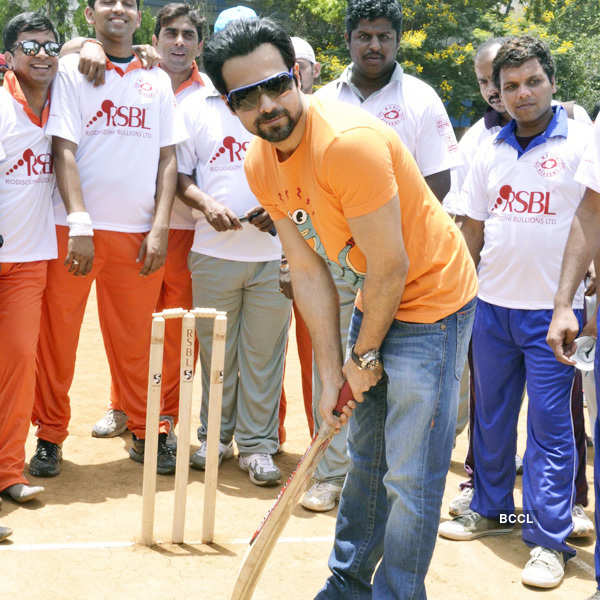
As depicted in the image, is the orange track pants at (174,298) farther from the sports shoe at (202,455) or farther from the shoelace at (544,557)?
the shoelace at (544,557)

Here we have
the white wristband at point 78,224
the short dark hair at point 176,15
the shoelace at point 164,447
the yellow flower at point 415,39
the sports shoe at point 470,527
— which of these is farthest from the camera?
the yellow flower at point 415,39

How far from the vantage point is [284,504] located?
3.19 meters

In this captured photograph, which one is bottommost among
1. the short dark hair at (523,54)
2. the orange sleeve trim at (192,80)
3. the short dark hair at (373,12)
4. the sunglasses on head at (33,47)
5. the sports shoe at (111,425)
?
the sports shoe at (111,425)

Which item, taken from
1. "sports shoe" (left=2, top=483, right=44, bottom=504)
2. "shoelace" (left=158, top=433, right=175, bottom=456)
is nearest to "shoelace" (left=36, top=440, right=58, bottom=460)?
"sports shoe" (left=2, top=483, right=44, bottom=504)

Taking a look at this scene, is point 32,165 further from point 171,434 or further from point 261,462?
point 261,462

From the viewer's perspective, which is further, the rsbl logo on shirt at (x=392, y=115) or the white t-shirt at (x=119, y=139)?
the white t-shirt at (x=119, y=139)

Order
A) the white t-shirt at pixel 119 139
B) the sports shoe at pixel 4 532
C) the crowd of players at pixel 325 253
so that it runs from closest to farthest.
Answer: the crowd of players at pixel 325 253 < the sports shoe at pixel 4 532 < the white t-shirt at pixel 119 139

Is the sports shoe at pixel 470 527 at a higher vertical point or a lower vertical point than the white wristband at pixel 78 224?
lower

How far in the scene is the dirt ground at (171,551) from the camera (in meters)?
3.77

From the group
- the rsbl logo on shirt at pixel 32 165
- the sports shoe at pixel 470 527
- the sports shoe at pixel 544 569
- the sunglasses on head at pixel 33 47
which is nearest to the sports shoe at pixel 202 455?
the sports shoe at pixel 470 527

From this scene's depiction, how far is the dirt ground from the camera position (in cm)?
377

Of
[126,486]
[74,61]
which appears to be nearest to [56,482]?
[126,486]

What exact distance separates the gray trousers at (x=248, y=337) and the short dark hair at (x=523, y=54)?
1.71 meters

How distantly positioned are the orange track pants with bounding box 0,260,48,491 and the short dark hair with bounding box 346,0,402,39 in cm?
222
